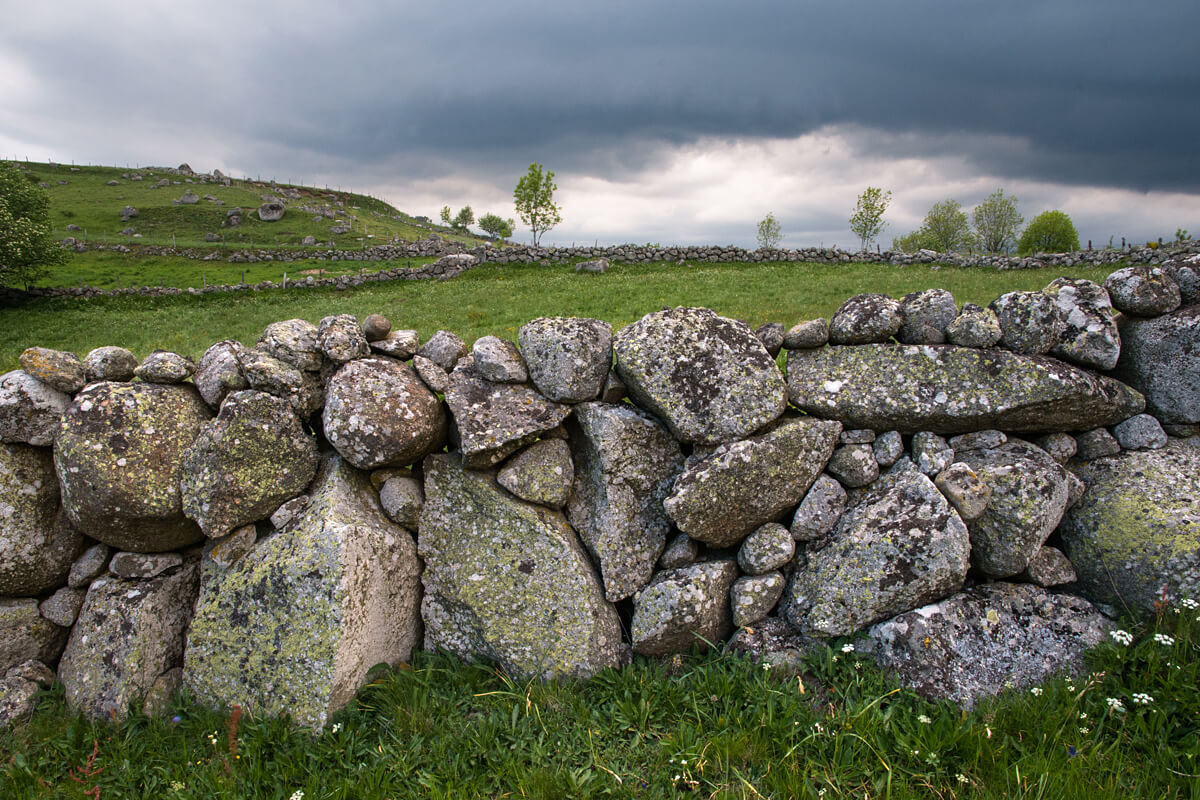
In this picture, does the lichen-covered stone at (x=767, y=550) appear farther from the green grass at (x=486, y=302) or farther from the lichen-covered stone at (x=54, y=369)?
the green grass at (x=486, y=302)

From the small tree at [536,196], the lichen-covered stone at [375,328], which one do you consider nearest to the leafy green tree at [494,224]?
the small tree at [536,196]

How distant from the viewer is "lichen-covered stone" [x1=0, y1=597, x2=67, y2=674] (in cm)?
502

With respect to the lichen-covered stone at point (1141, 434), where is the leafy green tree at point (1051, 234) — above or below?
above

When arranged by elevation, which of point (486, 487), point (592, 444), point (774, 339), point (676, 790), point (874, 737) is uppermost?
point (774, 339)

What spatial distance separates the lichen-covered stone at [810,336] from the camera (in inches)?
204

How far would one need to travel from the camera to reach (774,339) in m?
5.41

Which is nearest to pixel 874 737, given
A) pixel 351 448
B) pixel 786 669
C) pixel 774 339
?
pixel 786 669

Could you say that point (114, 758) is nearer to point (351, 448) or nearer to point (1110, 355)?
point (351, 448)

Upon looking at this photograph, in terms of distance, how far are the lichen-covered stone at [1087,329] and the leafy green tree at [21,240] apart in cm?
4279

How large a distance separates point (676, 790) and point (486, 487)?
2.65m

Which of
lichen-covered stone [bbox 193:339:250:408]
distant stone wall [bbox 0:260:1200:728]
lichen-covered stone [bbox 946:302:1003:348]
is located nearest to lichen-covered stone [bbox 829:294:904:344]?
distant stone wall [bbox 0:260:1200:728]

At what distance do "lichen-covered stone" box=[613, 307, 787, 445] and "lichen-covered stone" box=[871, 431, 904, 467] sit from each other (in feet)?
2.84

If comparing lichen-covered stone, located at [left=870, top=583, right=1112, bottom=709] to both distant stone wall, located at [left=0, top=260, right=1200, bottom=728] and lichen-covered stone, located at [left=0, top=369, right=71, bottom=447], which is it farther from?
lichen-covered stone, located at [left=0, top=369, right=71, bottom=447]

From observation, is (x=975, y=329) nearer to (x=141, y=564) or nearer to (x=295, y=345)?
→ (x=295, y=345)
